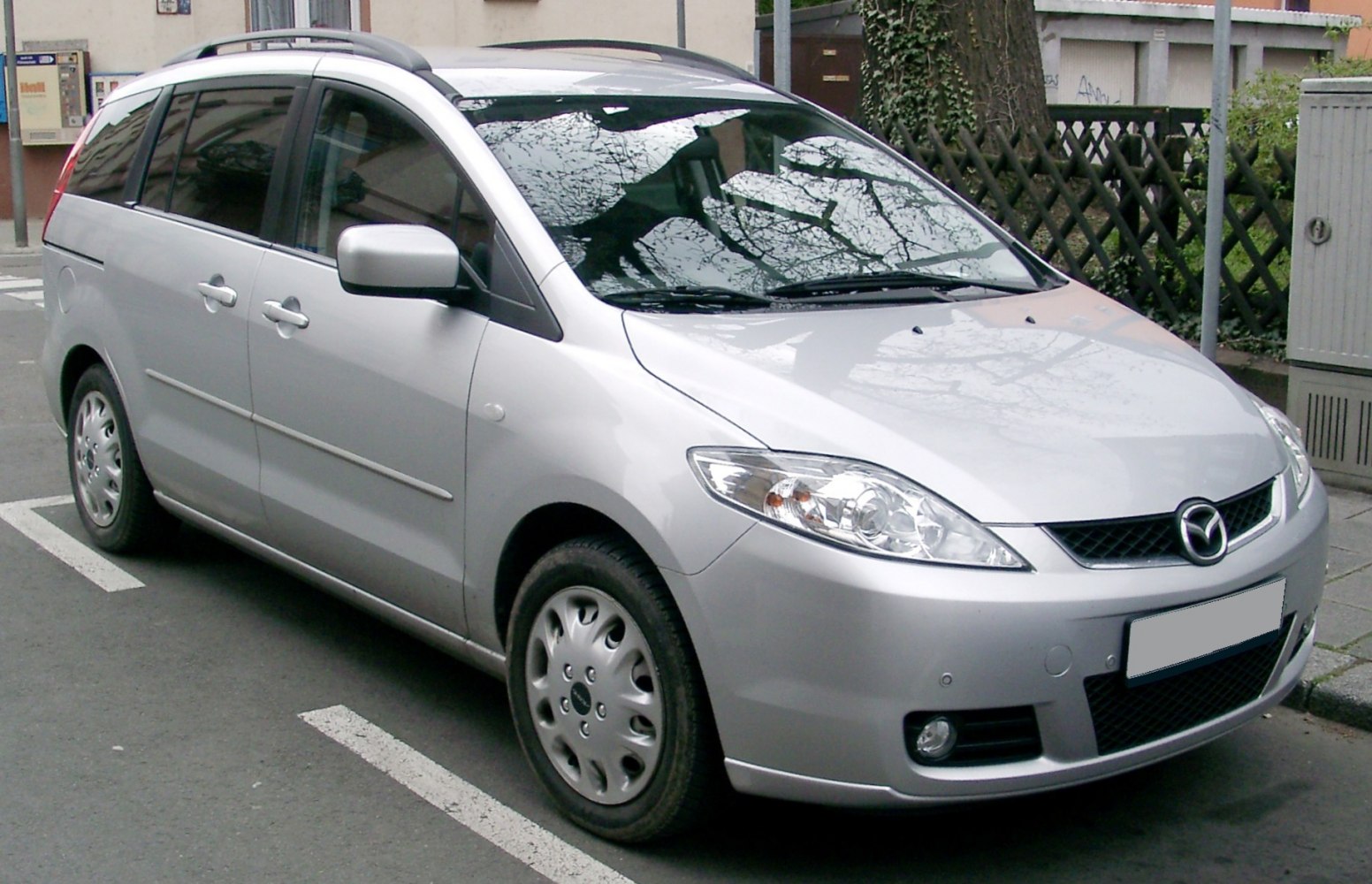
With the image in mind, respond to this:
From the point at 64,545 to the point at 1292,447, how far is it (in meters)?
4.38

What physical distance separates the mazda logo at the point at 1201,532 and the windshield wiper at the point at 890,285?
1.07 meters

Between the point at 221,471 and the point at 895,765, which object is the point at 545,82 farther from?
the point at 895,765

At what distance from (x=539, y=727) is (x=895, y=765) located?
37.9 inches

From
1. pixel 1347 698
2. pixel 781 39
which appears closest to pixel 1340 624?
pixel 1347 698

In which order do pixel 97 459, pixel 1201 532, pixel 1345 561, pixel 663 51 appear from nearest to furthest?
pixel 1201 532 < pixel 663 51 < pixel 1345 561 < pixel 97 459

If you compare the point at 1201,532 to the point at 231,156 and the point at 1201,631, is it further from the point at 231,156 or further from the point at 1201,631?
the point at 231,156

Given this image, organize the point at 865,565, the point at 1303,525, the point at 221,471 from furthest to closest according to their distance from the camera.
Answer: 1. the point at 221,471
2. the point at 1303,525
3. the point at 865,565

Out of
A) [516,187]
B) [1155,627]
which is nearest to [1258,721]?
[1155,627]

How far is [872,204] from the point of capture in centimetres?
465

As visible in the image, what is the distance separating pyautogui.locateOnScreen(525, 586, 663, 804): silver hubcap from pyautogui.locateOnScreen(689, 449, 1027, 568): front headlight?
0.45 metres

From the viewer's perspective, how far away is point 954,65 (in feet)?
34.0

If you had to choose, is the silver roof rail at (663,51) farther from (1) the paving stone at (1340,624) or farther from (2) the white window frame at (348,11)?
(2) the white window frame at (348,11)

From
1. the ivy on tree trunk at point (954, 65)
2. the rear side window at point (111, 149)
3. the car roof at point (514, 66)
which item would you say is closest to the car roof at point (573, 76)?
the car roof at point (514, 66)

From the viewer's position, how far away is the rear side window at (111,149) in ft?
18.7
